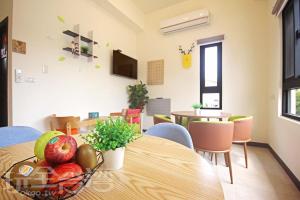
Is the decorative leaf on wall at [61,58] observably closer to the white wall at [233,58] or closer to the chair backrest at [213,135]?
the chair backrest at [213,135]

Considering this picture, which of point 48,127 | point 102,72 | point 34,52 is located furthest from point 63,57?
point 48,127

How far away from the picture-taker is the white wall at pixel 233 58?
319cm

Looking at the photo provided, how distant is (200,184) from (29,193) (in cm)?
46

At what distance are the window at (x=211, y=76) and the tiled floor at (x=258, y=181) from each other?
1.46m

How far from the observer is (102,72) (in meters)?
3.51

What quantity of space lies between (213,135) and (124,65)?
296cm

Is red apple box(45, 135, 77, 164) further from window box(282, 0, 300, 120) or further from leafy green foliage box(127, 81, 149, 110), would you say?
leafy green foliage box(127, 81, 149, 110)

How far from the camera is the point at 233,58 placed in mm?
3449

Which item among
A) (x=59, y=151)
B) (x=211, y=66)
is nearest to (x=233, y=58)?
(x=211, y=66)

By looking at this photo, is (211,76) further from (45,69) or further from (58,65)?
(45,69)

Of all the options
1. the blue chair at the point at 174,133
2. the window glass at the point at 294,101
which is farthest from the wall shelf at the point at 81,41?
the window glass at the point at 294,101

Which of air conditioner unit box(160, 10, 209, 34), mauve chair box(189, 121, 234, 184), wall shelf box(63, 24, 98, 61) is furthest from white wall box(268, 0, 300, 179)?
wall shelf box(63, 24, 98, 61)

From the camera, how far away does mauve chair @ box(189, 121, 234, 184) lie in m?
1.75

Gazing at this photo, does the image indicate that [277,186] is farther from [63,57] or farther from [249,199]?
[63,57]
